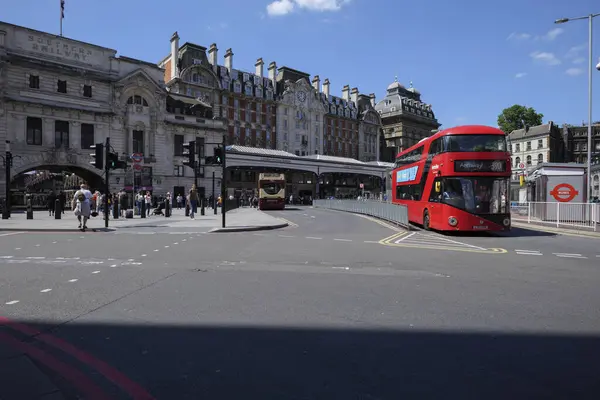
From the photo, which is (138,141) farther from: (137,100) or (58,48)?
(58,48)

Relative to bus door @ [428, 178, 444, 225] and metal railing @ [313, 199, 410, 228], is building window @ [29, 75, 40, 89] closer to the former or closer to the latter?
metal railing @ [313, 199, 410, 228]

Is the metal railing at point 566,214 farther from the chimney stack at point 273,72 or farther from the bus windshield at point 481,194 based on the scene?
the chimney stack at point 273,72

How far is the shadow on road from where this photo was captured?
2.90 metres

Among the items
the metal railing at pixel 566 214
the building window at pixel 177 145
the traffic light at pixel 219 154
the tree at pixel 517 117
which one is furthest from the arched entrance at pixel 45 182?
the tree at pixel 517 117

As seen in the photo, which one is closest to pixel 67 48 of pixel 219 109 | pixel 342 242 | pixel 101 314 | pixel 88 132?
pixel 88 132

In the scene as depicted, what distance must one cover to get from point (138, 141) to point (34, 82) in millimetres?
11173

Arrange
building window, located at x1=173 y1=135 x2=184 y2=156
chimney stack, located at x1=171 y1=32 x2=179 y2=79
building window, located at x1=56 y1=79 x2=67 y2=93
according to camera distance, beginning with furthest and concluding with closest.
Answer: chimney stack, located at x1=171 y1=32 x2=179 y2=79, building window, located at x1=173 y1=135 x2=184 y2=156, building window, located at x1=56 y1=79 x2=67 y2=93

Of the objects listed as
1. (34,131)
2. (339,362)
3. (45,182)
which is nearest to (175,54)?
(45,182)

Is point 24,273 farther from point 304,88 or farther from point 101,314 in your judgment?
point 304,88

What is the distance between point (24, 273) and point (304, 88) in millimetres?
70511

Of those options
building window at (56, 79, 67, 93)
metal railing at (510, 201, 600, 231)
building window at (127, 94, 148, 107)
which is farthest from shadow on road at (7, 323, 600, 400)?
building window at (127, 94, 148, 107)

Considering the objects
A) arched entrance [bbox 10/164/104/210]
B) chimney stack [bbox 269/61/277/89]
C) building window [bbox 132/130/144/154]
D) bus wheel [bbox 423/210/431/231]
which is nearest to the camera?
bus wheel [bbox 423/210/431/231]

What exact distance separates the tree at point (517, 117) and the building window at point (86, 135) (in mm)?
71415

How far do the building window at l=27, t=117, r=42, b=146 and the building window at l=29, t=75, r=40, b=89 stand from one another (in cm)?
299
